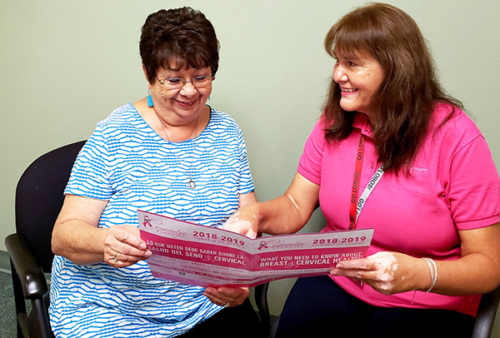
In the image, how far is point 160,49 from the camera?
1381 mm

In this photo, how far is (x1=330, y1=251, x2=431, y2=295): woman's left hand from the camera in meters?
1.10

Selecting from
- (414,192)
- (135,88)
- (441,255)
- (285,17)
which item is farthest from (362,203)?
(135,88)

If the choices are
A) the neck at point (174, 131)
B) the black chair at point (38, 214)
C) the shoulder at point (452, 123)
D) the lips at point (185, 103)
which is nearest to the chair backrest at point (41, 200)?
the black chair at point (38, 214)

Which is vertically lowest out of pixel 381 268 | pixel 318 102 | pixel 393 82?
pixel 381 268

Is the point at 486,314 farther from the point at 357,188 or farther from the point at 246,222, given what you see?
the point at 246,222

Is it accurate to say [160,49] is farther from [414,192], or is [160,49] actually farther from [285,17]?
[414,192]

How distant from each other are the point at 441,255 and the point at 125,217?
3.14 ft

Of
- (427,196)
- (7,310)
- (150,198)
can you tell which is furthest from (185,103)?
(7,310)

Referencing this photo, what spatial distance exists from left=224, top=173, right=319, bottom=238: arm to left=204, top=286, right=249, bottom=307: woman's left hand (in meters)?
0.17

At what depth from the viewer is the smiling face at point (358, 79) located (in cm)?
129

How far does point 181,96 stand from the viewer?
1.43 m

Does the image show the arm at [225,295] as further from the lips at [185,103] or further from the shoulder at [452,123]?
the shoulder at [452,123]

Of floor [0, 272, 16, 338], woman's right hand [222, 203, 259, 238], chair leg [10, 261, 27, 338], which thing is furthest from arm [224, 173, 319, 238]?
floor [0, 272, 16, 338]

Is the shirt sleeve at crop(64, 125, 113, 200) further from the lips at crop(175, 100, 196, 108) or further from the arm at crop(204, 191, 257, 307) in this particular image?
the arm at crop(204, 191, 257, 307)
